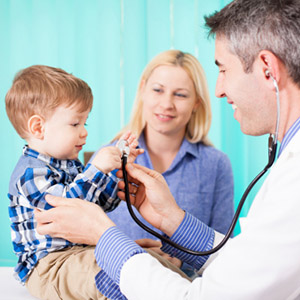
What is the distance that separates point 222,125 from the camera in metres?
3.16

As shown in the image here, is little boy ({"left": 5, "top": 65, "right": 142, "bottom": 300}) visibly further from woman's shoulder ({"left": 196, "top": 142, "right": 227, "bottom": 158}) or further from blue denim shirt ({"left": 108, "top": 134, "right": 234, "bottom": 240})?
woman's shoulder ({"left": 196, "top": 142, "right": 227, "bottom": 158})

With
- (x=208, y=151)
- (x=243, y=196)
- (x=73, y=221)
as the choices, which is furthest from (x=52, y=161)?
(x=208, y=151)

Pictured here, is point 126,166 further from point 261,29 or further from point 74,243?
point 261,29

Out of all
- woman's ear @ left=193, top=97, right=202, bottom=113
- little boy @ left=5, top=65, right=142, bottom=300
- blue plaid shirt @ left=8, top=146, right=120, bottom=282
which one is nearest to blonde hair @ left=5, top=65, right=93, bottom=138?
little boy @ left=5, top=65, right=142, bottom=300

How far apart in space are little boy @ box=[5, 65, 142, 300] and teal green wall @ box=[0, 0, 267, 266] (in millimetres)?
1822

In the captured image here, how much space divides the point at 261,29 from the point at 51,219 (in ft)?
2.37

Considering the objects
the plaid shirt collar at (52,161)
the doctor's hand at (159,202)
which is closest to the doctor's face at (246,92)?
the doctor's hand at (159,202)

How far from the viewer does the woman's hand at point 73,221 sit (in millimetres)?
1114

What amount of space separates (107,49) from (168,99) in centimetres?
136

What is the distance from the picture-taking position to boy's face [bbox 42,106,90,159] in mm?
1356

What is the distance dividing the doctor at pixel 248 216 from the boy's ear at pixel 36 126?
24cm

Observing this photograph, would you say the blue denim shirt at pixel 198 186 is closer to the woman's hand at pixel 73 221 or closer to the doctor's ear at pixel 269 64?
the woman's hand at pixel 73 221

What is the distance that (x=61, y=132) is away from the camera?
1.36 metres

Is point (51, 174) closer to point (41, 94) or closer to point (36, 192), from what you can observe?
point (36, 192)
